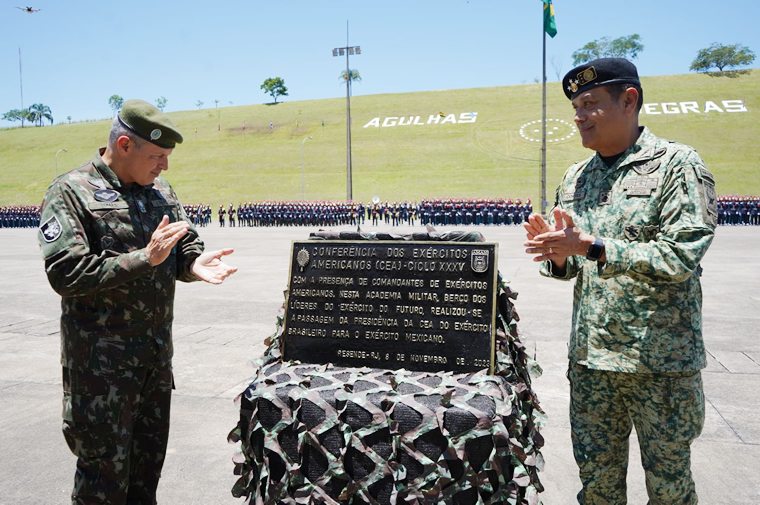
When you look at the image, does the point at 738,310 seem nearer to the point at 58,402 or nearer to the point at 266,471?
the point at 266,471

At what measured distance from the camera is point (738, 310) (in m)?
7.73

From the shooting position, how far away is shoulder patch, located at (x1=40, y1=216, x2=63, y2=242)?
2.43 metres

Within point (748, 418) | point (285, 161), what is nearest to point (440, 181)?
point (285, 161)

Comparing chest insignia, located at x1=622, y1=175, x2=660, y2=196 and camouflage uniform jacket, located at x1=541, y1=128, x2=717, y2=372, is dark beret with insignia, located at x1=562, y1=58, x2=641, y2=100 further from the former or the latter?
chest insignia, located at x1=622, y1=175, x2=660, y2=196

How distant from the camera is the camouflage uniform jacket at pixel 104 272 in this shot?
94.3 inches

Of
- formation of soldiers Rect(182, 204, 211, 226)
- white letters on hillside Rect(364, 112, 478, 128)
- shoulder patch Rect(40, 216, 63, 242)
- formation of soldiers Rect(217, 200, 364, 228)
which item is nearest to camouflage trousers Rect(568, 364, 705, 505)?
shoulder patch Rect(40, 216, 63, 242)

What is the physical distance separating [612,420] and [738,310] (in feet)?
20.8

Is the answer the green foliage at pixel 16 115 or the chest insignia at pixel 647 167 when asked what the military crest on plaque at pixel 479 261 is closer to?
the chest insignia at pixel 647 167

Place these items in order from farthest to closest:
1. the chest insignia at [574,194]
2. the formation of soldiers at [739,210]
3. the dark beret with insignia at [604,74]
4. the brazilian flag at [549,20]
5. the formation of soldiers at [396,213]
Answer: the formation of soldiers at [396,213]
the formation of soldiers at [739,210]
the brazilian flag at [549,20]
the chest insignia at [574,194]
the dark beret with insignia at [604,74]

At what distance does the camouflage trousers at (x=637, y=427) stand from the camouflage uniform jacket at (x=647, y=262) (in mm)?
93

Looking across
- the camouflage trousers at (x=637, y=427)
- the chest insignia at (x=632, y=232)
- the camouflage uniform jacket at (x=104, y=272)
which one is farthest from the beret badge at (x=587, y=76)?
the camouflage uniform jacket at (x=104, y=272)

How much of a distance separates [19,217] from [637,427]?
145ft

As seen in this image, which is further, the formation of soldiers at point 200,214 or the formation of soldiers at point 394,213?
the formation of soldiers at point 200,214

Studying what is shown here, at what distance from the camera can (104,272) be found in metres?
2.38
